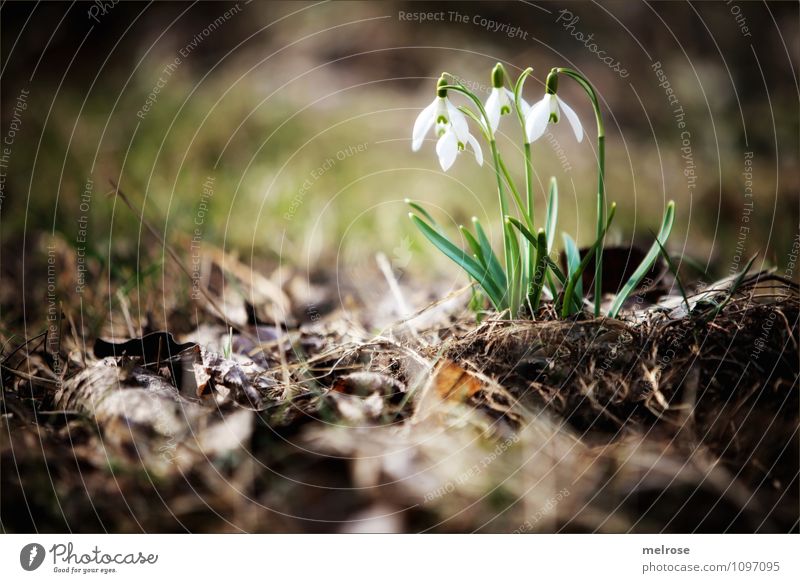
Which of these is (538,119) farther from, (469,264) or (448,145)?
(469,264)

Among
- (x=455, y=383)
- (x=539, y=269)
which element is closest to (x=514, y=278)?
(x=539, y=269)

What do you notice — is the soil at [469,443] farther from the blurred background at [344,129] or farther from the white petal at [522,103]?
the blurred background at [344,129]

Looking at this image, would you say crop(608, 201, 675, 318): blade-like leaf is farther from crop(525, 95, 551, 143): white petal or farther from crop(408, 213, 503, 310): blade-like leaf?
crop(525, 95, 551, 143): white petal

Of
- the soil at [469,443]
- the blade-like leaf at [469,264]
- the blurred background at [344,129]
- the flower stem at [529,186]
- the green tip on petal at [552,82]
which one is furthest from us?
the blurred background at [344,129]

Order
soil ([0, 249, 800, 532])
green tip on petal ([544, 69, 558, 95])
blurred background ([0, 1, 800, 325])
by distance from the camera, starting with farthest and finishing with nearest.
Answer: blurred background ([0, 1, 800, 325])
green tip on petal ([544, 69, 558, 95])
soil ([0, 249, 800, 532])

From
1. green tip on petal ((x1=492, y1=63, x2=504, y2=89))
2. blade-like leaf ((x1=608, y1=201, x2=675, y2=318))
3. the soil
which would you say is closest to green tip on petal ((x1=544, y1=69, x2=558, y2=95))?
green tip on petal ((x1=492, y1=63, x2=504, y2=89))

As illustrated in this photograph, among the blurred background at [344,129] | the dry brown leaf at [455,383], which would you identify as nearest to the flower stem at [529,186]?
the dry brown leaf at [455,383]
